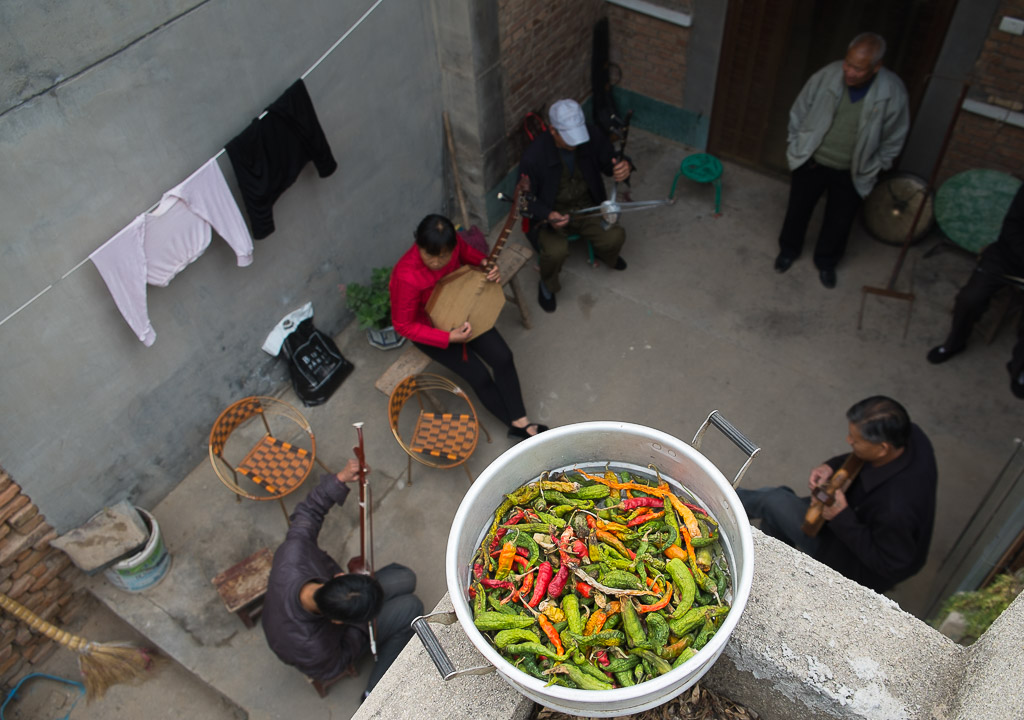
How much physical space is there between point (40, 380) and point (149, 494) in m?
1.41

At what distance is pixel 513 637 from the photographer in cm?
215

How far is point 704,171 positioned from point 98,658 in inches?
246

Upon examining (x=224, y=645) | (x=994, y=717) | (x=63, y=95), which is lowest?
(x=224, y=645)

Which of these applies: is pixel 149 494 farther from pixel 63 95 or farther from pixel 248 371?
pixel 63 95

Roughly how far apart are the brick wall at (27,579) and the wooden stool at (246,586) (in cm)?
103

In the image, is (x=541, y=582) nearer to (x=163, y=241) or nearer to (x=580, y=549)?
(x=580, y=549)

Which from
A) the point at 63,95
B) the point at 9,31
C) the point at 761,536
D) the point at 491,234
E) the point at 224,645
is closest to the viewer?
the point at 761,536

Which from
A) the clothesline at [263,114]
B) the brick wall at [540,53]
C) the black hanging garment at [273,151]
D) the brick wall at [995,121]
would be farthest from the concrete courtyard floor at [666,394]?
the clothesline at [263,114]

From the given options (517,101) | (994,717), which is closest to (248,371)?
(517,101)

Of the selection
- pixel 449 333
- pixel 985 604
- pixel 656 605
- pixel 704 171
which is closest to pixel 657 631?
pixel 656 605

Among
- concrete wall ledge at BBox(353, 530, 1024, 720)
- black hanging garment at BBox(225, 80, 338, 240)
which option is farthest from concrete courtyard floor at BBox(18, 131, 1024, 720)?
concrete wall ledge at BBox(353, 530, 1024, 720)

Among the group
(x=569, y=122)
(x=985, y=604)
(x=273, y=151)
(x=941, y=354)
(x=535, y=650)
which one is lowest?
(x=941, y=354)

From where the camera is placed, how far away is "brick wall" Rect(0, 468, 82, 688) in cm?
461

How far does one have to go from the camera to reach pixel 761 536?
2.88m
